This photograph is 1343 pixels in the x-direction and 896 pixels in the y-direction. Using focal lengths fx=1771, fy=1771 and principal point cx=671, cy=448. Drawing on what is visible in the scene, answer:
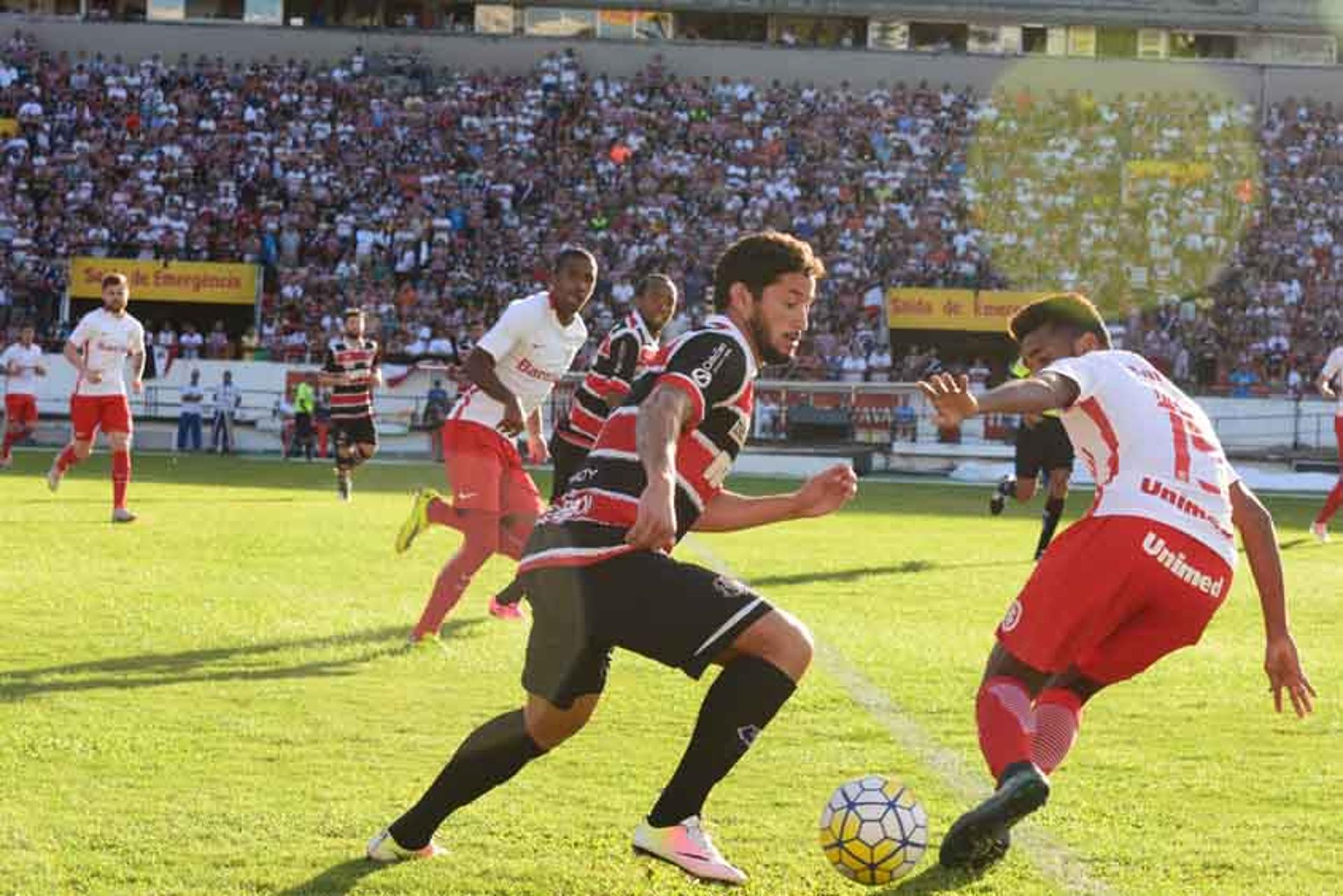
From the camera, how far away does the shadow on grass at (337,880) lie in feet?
16.1

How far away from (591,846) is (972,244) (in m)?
37.1

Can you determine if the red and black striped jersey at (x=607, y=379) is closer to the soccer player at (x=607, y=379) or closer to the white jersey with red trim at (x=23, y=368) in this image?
the soccer player at (x=607, y=379)

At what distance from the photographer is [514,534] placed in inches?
416

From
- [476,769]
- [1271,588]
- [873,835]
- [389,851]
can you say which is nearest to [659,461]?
[476,769]

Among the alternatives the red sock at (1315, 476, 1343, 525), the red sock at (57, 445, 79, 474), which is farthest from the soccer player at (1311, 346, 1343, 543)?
the red sock at (57, 445, 79, 474)

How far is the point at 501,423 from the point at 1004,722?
5.50 meters

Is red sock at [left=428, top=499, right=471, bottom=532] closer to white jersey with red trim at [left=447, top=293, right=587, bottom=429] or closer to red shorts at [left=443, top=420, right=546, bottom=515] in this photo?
red shorts at [left=443, top=420, right=546, bottom=515]

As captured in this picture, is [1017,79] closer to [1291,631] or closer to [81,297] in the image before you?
[81,297]

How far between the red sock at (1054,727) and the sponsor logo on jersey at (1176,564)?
512 mm

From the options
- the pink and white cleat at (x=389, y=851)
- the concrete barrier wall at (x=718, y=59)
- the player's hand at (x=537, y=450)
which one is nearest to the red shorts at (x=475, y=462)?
the player's hand at (x=537, y=450)

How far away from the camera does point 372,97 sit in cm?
4609

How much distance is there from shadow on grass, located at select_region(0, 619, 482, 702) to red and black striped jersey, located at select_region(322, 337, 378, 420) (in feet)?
38.0

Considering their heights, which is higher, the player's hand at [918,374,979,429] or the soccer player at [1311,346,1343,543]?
the player's hand at [918,374,979,429]

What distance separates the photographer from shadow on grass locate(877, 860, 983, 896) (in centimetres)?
506
